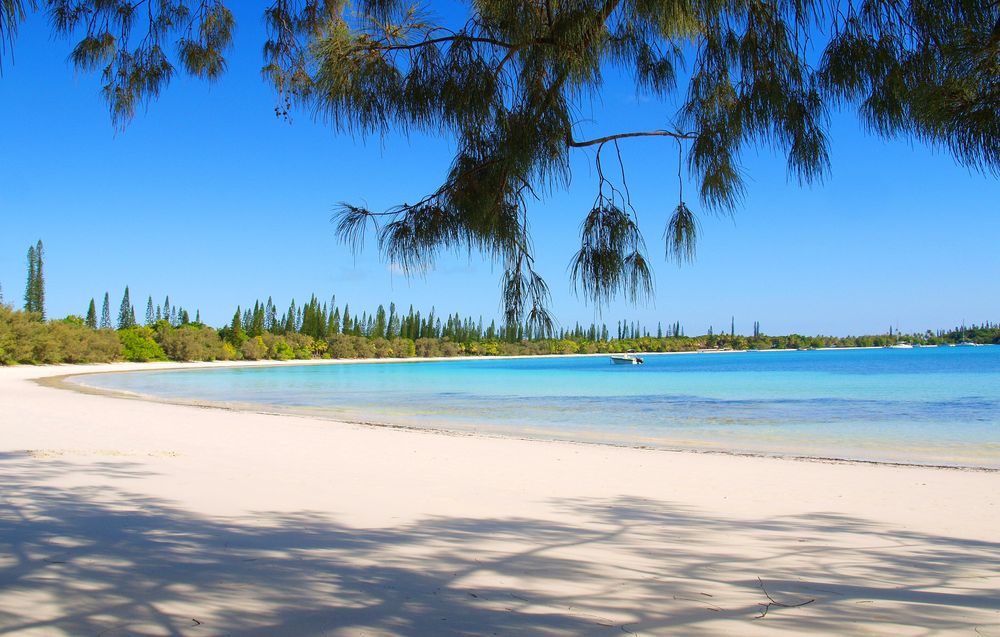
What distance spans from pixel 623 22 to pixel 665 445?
8657mm

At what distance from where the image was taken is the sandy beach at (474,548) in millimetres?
2471

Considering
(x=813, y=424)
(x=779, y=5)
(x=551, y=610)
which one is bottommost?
(x=813, y=424)

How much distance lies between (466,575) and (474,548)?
0.50 m

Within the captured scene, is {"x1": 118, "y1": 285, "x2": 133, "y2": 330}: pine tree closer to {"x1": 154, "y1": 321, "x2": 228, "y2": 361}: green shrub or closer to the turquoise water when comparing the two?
{"x1": 154, "y1": 321, "x2": 228, "y2": 361}: green shrub

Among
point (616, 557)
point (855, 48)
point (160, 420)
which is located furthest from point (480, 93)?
point (160, 420)

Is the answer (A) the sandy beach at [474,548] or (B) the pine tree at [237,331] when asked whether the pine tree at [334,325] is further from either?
(A) the sandy beach at [474,548]

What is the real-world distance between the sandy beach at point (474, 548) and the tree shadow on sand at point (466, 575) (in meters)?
0.01

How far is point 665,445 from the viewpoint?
1044cm

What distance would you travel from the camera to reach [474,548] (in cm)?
353

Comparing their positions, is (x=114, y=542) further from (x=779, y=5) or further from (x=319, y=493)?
(x=779, y=5)

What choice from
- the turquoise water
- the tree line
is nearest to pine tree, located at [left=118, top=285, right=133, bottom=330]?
the tree line

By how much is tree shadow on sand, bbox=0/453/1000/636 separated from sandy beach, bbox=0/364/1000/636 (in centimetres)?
1

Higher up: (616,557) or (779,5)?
(779,5)

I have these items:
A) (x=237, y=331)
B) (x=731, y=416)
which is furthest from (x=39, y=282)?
(x=731, y=416)
